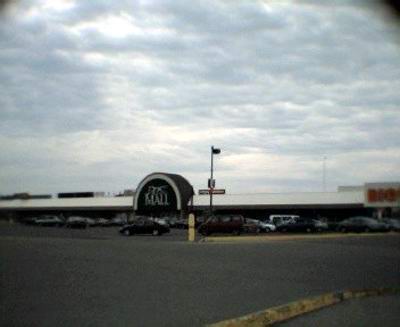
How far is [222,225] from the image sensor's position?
36469 mm

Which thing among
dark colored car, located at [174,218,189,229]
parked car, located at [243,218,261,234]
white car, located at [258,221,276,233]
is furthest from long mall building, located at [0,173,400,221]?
dark colored car, located at [174,218,189,229]

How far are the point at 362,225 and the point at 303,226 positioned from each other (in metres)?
18.6

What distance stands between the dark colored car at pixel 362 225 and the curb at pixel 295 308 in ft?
4.42

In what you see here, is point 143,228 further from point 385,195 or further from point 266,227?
point 385,195

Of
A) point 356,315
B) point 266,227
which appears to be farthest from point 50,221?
point 356,315

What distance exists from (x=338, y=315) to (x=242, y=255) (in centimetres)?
973

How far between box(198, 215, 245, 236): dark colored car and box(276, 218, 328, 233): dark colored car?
9.63 feet

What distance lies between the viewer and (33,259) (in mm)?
15141

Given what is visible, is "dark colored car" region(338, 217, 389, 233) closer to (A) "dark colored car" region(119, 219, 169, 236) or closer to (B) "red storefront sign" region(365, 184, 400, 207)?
(B) "red storefront sign" region(365, 184, 400, 207)

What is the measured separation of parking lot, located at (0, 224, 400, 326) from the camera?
8.01m

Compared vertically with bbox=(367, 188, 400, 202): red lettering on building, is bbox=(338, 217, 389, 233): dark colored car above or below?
below

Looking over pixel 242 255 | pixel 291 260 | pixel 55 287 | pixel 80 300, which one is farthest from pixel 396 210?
pixel 242 255

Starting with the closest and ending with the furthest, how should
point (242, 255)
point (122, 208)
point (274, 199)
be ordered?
point (242, 255) → point (274, 199) → point (122, 208)

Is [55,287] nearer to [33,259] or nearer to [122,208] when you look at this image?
[33,259]
